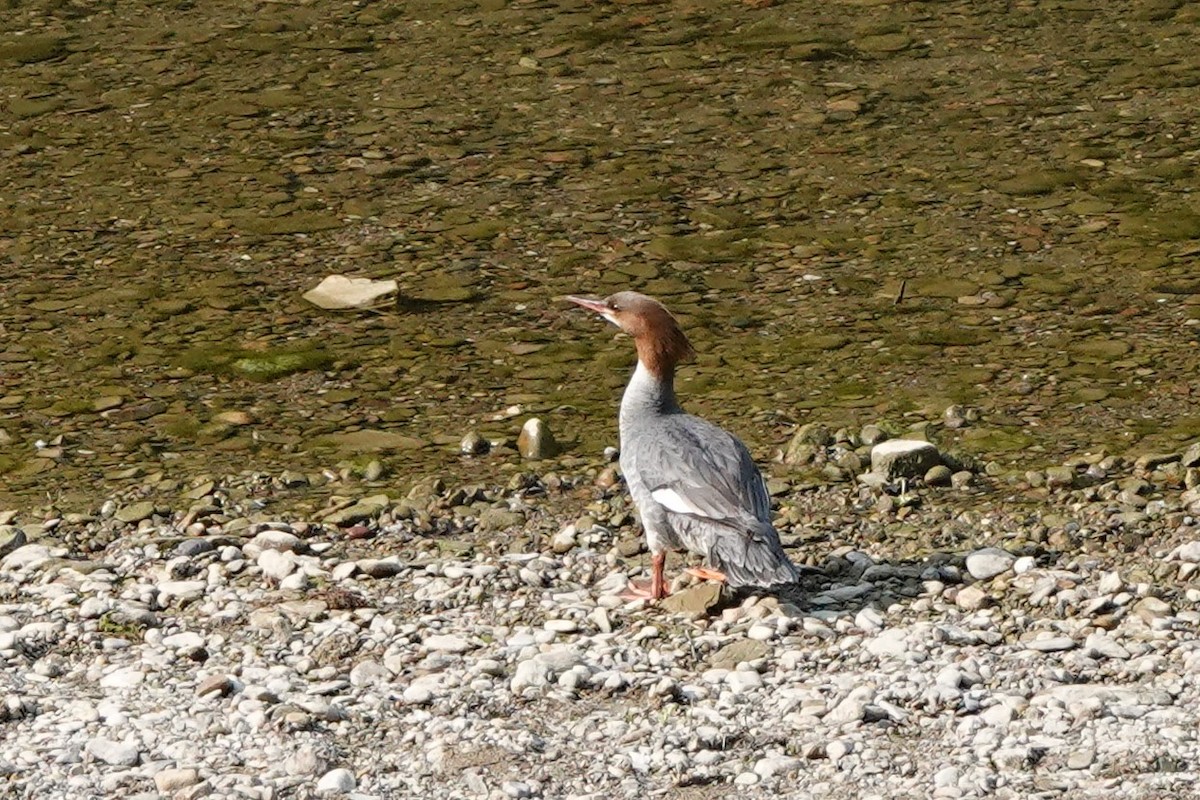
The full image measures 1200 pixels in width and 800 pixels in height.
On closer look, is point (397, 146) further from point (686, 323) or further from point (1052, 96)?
point (1052, 96)

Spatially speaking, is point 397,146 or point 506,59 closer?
point 397,146

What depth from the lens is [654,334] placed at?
722 cm

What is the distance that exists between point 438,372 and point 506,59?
456cm

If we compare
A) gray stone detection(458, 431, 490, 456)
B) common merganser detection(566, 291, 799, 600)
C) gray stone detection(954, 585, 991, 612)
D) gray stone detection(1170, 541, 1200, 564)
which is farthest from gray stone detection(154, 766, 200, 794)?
gray stone detection(1170, 541, 1200, 564)

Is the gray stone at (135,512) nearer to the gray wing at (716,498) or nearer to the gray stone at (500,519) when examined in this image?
the gray stone at (500,519)

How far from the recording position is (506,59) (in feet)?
43.2

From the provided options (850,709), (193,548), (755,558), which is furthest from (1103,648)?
(193,548)

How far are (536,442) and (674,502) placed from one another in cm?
160

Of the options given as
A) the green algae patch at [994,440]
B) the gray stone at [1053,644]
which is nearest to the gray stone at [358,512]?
the green algae patch at [994,440]

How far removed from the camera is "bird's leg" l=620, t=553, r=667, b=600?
675 centimetres

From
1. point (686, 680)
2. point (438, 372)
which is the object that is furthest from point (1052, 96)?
point (686, 680)

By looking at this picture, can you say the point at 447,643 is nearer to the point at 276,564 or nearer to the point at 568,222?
the point at 276,564

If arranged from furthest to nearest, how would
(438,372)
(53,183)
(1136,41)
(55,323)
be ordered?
1. (1136,41)
2. (53,183)
3. (55,323)
4. (438,372)

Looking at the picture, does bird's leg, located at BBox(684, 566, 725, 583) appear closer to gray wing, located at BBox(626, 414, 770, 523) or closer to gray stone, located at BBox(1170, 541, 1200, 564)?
gray wing, located at BBox(626, 414, 770, 523)
